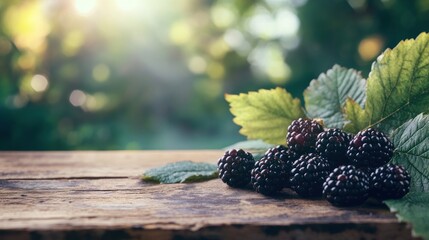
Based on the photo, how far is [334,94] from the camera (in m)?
0.94

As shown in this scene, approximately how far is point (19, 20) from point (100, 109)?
0.62 metres

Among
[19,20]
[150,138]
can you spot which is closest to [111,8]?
[19,20]

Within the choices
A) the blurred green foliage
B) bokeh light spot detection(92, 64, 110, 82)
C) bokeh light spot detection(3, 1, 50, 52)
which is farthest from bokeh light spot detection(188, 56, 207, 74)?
bokeh light spot detection(3, 1, 50, 52)

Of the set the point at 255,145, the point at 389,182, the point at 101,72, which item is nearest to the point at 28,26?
the point at 101,72

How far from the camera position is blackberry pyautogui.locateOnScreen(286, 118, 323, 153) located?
0.80m

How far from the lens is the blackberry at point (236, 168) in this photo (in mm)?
811

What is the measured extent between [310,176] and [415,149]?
0.17 meters

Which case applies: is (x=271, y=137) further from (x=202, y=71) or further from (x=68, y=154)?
(x=202, y=71)

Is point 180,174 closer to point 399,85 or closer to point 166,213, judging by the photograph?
point 166,213

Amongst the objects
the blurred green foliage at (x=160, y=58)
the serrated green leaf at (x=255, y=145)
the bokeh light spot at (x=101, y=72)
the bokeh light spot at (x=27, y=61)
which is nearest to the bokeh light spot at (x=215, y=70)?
the blurred green foliage at (x=160, y=58)

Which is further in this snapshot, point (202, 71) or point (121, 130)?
point (202, 71)

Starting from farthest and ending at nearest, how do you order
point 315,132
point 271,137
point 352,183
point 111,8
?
point 111,8 → point 271,137 → point 315,132 → point 352,183

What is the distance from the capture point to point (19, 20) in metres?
2.69

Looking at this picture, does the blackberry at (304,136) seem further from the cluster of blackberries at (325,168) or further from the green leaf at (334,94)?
the green leaf at (334,94)
